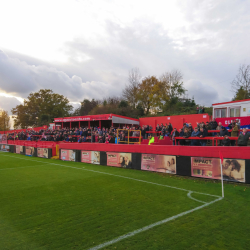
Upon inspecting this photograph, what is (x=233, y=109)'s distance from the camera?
18.9 m

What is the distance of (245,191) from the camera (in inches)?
311

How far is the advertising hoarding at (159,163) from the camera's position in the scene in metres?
11.2

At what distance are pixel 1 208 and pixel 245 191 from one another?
862cm

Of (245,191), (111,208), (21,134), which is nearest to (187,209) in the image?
(111,208)

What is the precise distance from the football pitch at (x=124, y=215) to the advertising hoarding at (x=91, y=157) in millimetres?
6165

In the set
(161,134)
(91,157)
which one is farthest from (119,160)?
(161,134)

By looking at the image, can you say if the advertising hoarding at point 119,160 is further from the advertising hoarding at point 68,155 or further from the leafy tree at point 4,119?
the leafy tree at point 4,119

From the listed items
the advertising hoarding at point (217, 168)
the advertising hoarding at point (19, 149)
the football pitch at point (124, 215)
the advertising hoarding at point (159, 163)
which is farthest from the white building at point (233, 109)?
the advertising hoarding at point (19, 149)

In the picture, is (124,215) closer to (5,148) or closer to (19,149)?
(19,149)

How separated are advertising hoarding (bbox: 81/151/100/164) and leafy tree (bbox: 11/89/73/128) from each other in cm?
5748

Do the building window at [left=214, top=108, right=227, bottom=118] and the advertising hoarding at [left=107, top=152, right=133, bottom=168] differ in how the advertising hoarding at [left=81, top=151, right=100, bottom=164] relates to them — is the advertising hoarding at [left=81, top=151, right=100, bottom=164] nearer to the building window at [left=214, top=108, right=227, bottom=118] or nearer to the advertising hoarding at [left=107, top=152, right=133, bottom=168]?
the advertising hoarding at [left=107, top=152, right=133, bottom=168]

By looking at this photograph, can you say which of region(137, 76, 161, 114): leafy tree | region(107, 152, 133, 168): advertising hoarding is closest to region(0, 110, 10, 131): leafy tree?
region(137, 76, 161, 114): leafy tree

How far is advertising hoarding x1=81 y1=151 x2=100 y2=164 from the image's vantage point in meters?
15.8

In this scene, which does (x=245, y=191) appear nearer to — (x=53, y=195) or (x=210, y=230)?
(x=210, y=230)
